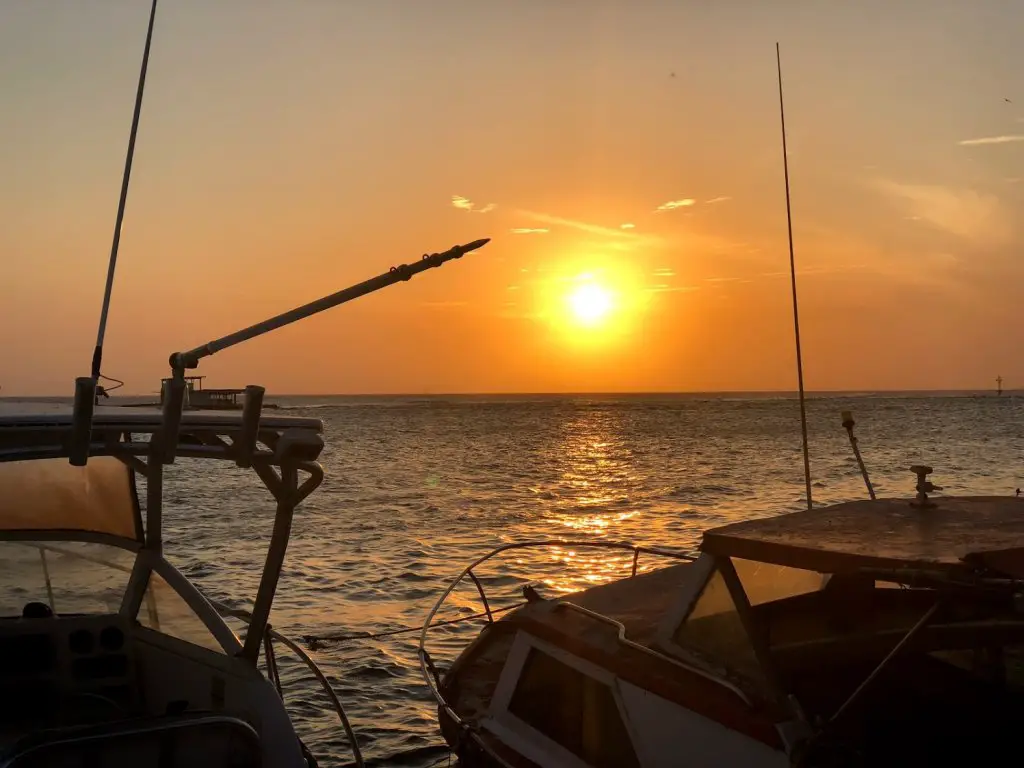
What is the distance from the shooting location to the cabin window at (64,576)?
6590 mm

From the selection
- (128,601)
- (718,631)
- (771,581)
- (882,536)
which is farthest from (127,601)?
(882,536)

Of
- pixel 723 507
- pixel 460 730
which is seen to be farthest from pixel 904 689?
pixel 723 507

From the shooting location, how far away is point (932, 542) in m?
6.63

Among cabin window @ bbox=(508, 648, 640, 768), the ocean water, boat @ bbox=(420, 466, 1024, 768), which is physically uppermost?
boat @ bbox=(420, 466, 1024, 768)

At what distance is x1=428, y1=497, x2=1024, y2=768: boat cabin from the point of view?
6059mm

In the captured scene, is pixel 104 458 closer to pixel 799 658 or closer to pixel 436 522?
pixel 799 658

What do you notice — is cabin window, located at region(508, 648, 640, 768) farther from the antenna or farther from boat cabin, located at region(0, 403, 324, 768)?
the antenna

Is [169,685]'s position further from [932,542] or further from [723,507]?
[723,507]

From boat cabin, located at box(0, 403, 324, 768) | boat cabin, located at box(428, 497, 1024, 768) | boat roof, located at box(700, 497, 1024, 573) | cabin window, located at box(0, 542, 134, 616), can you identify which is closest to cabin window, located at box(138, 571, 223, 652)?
boat cabin, located at box(0, 403, 324, 768)

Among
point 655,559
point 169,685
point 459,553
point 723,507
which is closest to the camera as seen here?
point 169,685

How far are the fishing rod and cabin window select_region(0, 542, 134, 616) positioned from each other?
5.95 ft

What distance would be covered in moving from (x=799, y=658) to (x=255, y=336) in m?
4.47

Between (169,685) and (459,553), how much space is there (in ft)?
61.7

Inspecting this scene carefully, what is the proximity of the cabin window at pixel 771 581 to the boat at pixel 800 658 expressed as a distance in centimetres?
2
